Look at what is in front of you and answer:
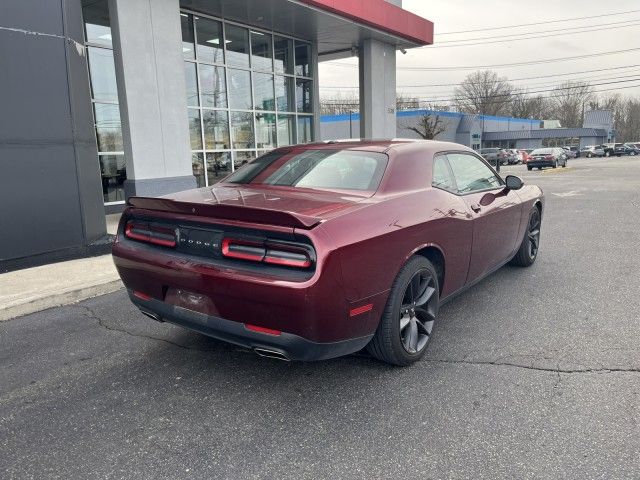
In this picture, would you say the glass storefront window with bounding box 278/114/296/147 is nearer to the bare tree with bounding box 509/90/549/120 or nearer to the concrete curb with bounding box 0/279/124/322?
the concrete curb with bounding box 0/279/124/322

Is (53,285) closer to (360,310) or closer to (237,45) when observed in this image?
(360,310)

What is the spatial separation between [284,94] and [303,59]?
1512mm

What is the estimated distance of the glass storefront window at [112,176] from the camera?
12.0 meters

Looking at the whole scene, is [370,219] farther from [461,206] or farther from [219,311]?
[461,206]

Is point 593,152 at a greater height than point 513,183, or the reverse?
point 513,183

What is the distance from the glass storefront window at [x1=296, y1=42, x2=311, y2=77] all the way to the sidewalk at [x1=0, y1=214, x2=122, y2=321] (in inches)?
470

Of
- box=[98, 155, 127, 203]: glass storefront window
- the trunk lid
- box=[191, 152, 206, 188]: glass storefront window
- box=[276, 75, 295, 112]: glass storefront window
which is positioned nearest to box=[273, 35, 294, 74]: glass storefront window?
box=[276, 75, 295, 112]: glass storefront window

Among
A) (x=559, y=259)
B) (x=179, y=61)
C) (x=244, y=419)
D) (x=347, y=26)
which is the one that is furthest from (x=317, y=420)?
(x=347, y=26)

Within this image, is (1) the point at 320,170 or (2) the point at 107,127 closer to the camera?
(1) the point at 320,170

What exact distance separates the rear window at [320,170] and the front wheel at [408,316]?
667mm

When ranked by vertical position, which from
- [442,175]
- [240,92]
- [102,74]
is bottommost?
[442,175]

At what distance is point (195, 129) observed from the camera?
44.0 ft

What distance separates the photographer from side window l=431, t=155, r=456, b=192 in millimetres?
3920

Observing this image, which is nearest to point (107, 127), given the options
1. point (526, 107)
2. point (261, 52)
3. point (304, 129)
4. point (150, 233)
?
point (261, 52)
